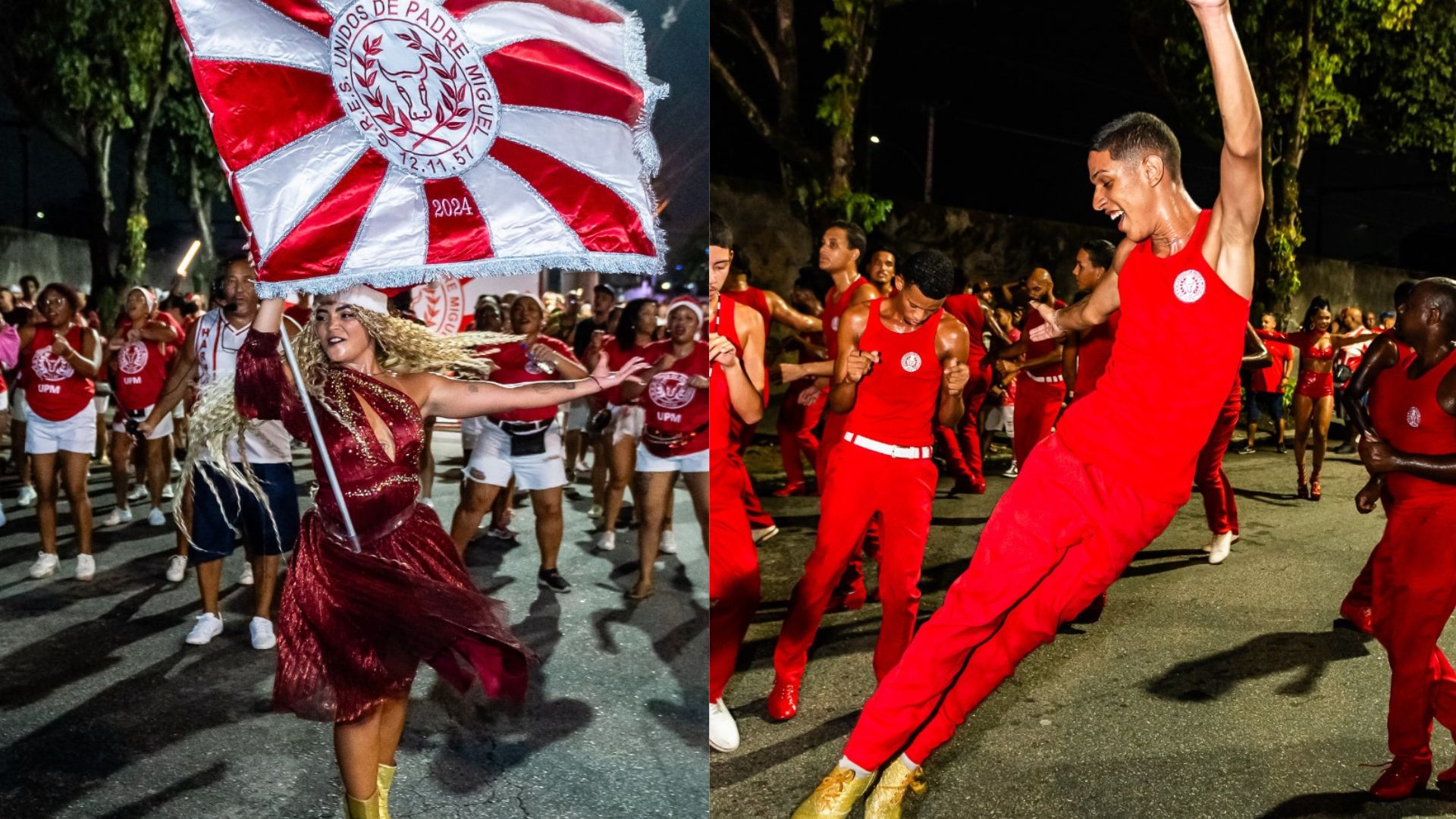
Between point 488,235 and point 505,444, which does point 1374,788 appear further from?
point 505,444

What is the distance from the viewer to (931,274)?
14.6ft

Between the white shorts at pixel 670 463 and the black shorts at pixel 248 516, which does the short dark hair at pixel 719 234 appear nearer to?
the white shorts at pixel 670 463

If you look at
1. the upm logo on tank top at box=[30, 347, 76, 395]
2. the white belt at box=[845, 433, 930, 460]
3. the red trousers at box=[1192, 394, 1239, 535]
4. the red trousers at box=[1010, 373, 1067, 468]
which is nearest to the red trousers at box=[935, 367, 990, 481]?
the red trousers at box=[1010, 373, 1067, 468]

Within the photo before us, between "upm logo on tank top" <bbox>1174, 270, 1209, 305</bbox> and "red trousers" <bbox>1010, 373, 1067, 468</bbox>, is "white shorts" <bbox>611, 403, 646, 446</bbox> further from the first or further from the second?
"upm logo on tank top" <bbox>1174, 270, 1209, 305</bbox>

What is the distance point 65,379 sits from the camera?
7262 mm

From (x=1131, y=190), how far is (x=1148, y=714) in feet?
8.49

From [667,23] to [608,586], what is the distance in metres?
4.01

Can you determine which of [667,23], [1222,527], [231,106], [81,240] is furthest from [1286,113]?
[81,240]

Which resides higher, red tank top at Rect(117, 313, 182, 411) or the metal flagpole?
the metal flagpole

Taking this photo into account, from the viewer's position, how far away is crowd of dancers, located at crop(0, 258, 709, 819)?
130 inches

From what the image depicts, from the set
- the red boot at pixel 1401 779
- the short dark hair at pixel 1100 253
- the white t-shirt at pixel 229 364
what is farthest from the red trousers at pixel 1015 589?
the white t-shirt at pixel 229 364

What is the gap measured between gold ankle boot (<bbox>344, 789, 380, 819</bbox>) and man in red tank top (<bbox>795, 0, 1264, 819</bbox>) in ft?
4.09

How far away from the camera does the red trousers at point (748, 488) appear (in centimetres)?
519

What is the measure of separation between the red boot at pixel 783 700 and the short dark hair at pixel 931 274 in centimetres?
167
